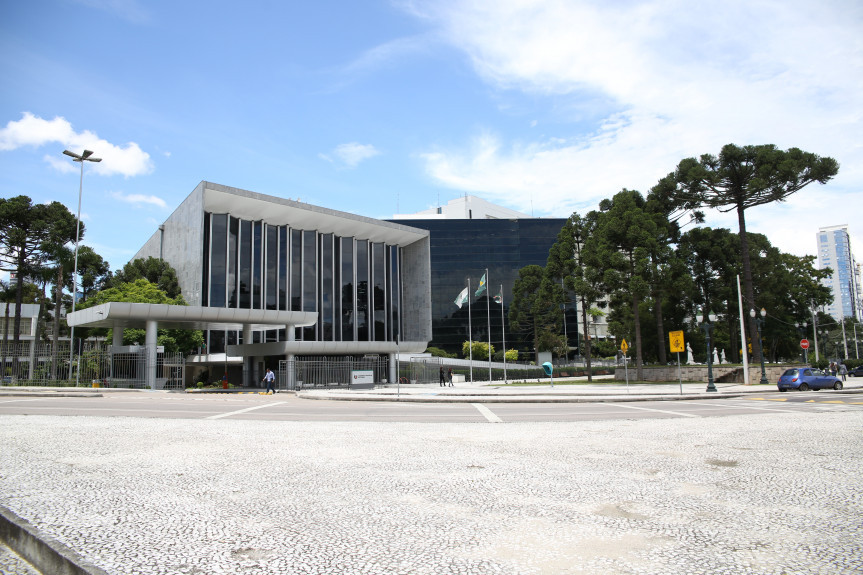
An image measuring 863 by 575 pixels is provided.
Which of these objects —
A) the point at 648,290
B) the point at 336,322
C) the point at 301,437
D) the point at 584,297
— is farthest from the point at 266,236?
the point at 301,437

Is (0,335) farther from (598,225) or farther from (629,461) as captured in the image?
(629,461)

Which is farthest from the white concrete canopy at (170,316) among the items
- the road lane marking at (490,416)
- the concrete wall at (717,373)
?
the concrete wall at (717,373)

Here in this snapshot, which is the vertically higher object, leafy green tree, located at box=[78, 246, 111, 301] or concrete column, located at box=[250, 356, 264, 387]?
leafy green tree, located at box=[78, 246, 111, 301]

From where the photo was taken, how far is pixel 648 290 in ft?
141

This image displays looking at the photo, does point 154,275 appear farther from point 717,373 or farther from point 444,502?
point 444,502

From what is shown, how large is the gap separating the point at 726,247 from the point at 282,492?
51930 millimetres

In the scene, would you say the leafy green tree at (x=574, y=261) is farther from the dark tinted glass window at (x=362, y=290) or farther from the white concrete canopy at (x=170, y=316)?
the dark tinted glass window at (x=362, y=290)

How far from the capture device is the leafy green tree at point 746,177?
40.7 meters

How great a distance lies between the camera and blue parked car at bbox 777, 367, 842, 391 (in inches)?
1257

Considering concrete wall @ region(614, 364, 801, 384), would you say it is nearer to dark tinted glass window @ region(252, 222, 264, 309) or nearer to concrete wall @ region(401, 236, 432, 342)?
concrete wall @ region(401, 236, 432, 342)

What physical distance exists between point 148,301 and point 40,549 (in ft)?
157

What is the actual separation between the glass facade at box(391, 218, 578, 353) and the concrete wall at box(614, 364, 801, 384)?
42747 millimetres

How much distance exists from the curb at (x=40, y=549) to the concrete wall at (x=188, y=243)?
171 ft

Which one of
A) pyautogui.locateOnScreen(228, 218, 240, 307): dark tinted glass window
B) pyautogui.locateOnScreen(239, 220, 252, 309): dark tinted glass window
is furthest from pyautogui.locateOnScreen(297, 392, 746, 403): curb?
pyautogui.locateOnScreen(239, 220, 252, 309): dark tinted glass window
